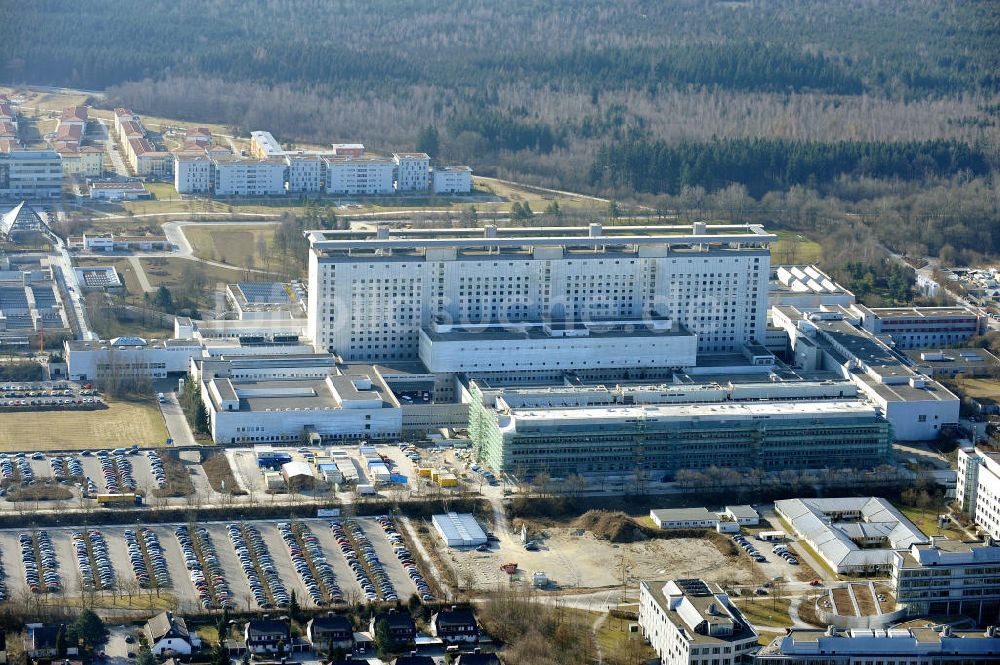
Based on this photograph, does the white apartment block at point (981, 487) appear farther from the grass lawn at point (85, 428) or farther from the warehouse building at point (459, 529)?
the grass lawn at point (85, 428)

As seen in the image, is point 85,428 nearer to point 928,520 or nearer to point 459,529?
point 459,529

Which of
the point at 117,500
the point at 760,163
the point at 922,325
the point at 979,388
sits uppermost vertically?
the point at 760,163

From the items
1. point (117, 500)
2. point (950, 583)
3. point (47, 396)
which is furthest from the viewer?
point (47, 396)

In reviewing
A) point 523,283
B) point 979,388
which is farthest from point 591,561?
point 979,388

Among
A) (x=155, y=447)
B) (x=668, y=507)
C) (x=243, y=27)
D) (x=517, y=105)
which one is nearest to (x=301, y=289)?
(x=155, y=447)

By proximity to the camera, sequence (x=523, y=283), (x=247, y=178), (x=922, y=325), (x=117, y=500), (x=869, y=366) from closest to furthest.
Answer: (x=117, y=500), (x=869, y=366), (x=523, y=283), (x=922, y=325), (x=247, y=178)

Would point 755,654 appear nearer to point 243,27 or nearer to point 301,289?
point 301,289

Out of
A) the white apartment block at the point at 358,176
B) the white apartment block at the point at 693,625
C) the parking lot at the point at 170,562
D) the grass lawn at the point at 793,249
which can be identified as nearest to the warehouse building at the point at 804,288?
the grass lawn at the point at 793,249
